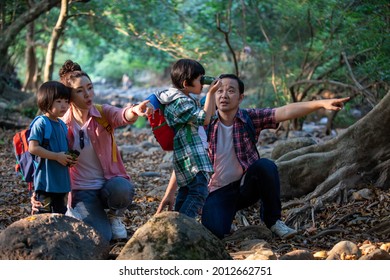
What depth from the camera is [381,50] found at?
A: 7.86m

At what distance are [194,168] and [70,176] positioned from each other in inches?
38.9

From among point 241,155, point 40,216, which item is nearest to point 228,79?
point 241,155

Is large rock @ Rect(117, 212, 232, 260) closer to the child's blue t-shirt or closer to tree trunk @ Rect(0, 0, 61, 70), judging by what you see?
the child's blue t-shirt

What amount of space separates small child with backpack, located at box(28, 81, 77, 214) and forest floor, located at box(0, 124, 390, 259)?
56 centimetres

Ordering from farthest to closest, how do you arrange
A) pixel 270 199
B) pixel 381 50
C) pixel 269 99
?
1. pixel 269 99
2. pixel 381 50
3. pixel 270 199

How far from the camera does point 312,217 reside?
5156mm

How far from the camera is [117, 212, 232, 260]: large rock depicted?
3.49 metres

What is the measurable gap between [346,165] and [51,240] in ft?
9.97

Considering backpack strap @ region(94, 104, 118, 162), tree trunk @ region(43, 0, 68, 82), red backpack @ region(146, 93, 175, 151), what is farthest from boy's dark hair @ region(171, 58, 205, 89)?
tree trunk @ region(43, 0, 68, 82)

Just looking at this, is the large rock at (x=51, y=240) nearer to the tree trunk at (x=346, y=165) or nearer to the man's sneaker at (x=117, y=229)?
the man's sneaker at (x=117, y=229)

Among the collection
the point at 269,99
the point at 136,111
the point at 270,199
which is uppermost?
the point at 136,111

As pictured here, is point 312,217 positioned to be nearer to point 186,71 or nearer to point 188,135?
point 188,135

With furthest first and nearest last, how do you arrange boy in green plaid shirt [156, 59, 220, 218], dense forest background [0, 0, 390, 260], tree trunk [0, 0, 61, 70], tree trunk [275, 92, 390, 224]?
1. tree trunk [0, 0, 61, 70]
2. tree trunk [275, 92, 390, 224]
3. dense forest background [0, 0, 390, 260]
4. boy in green plaid shirt [156, 59, 220, 218]
